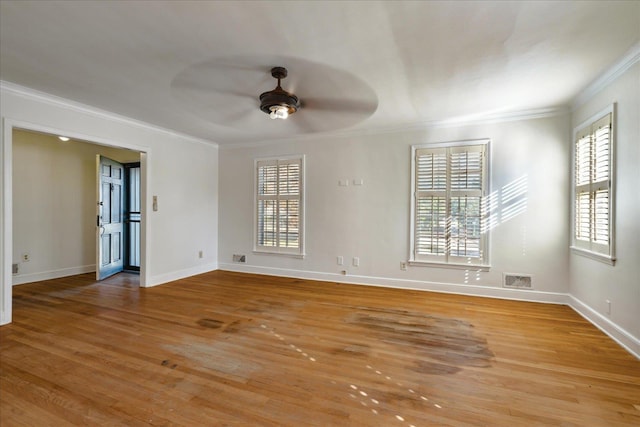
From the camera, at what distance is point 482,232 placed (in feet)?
13.6

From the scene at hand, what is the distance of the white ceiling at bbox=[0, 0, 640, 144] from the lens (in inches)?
75.2

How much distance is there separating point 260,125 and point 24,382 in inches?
146

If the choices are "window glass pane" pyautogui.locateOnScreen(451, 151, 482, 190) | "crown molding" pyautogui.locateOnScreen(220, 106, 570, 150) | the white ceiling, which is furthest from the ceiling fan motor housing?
"window glass pane" pyautogui.locateOnScreen(451, 151, 482, 190)

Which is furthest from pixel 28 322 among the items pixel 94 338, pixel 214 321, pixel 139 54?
pixel 139 54

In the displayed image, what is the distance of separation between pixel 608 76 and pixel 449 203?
208 centimetres

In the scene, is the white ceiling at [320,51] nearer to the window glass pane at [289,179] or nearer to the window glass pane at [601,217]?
the window glass pane at [601,217]

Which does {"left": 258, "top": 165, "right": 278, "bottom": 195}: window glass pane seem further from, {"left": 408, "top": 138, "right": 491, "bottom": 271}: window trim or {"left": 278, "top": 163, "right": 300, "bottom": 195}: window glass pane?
{"left": 408, "top": 138, "right": 491, "bottom": 271}: window trim

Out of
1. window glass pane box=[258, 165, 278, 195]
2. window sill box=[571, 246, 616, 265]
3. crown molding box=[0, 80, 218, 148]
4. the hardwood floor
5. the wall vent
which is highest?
crown molding box=[0, 80, 218, 148]

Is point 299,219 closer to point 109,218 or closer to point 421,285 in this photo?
point 421,285

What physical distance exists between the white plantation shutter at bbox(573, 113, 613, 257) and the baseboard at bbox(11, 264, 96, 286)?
24.9ft

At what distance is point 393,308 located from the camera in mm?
3660

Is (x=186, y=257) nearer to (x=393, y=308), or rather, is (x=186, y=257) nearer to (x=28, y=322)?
(x=28, y=322)

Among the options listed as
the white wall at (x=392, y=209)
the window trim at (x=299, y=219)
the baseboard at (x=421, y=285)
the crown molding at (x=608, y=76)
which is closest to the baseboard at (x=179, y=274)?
the white wall at (x=392, y=209)

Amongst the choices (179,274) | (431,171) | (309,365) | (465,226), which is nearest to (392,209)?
(431,171)
